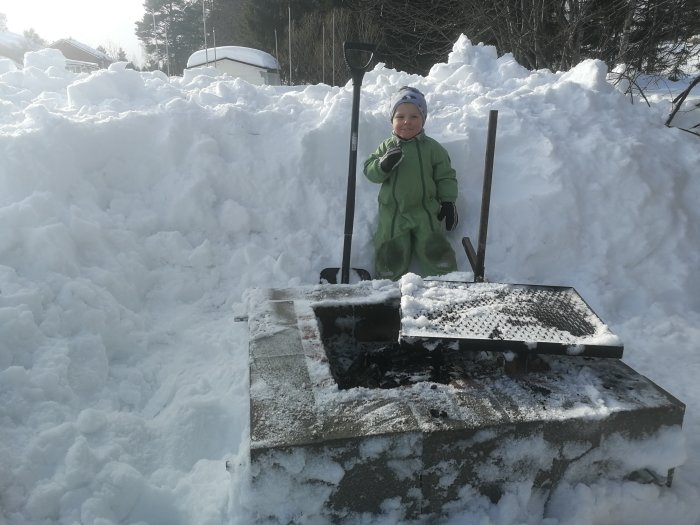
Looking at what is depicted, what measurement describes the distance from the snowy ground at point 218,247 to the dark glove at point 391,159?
0.60 m

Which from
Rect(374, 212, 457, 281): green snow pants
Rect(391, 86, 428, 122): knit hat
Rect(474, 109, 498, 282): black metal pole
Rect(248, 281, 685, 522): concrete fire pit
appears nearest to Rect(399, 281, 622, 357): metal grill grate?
Rect(248, 281, 685, 522): concrete fire pit

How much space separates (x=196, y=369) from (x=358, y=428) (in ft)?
4.94

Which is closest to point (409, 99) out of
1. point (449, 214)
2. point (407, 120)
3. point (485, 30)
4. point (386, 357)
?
point (407, 120)

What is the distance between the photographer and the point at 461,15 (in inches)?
439

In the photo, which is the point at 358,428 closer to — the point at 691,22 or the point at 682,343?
the point at 682,343

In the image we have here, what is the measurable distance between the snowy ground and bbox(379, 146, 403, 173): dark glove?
0.60 metres

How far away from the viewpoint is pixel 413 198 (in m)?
3.87

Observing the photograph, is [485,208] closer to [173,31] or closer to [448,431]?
[448,431]

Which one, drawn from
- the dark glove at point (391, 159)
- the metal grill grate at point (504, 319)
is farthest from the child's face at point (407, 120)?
the metal grill grate at point (504, 319)

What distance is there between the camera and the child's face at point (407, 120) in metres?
3.79

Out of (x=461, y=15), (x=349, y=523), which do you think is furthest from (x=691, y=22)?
(x=349, y=523)

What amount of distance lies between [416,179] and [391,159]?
325 millimetres

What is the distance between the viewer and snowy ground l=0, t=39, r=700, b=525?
2.21 m

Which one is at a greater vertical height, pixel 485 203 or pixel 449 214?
pixel 485 203
